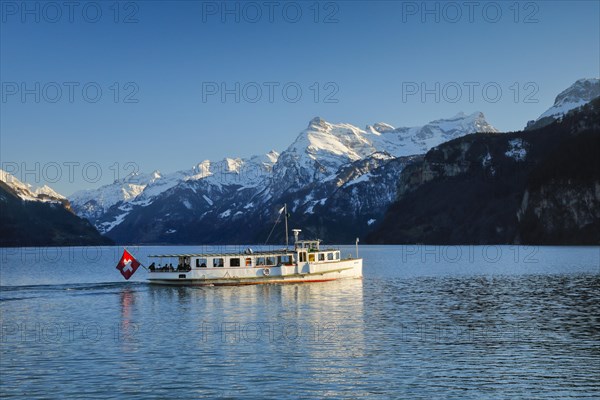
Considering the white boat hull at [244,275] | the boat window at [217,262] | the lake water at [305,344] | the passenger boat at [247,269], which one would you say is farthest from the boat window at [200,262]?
the lake water at [305,344]

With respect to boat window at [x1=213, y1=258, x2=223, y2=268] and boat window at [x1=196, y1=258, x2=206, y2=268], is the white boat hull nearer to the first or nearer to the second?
boat window at [x1=196, y1=258, x2=206, y2=268]

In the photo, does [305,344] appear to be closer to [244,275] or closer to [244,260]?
[244,275]

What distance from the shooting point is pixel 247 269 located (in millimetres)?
125188

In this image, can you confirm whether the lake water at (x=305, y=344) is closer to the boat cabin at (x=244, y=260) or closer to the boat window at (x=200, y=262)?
the boat window at (x=200, y=262)

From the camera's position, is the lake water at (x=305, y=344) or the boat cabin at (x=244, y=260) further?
the boat cabin at (x=244, y=260)

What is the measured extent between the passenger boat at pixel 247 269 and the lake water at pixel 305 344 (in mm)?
14033

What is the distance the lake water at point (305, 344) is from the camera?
1775 inches

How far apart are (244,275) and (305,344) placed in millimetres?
65206

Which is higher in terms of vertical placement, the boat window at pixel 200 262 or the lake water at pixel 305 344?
the boat window at pixel 200 262

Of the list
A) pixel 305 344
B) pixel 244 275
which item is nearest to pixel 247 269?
pixel 244 275

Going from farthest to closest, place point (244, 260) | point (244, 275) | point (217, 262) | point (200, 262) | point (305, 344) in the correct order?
point (217, 262) < point (244, 260) < point (200, 262) < point (244, 275) < point (305, 344)

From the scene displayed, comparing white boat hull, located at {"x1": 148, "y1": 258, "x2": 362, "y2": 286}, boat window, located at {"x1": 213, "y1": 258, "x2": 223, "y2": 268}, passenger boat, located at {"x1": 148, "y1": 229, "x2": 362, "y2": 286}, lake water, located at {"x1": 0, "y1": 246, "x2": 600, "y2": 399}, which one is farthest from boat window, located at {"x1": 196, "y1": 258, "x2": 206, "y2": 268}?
lake water, located at {"x1": 0, "y1": 246, "x2": 600, "y2": 399}

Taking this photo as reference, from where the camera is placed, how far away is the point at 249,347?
5912 centimetres

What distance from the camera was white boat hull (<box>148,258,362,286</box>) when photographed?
123812 mm
